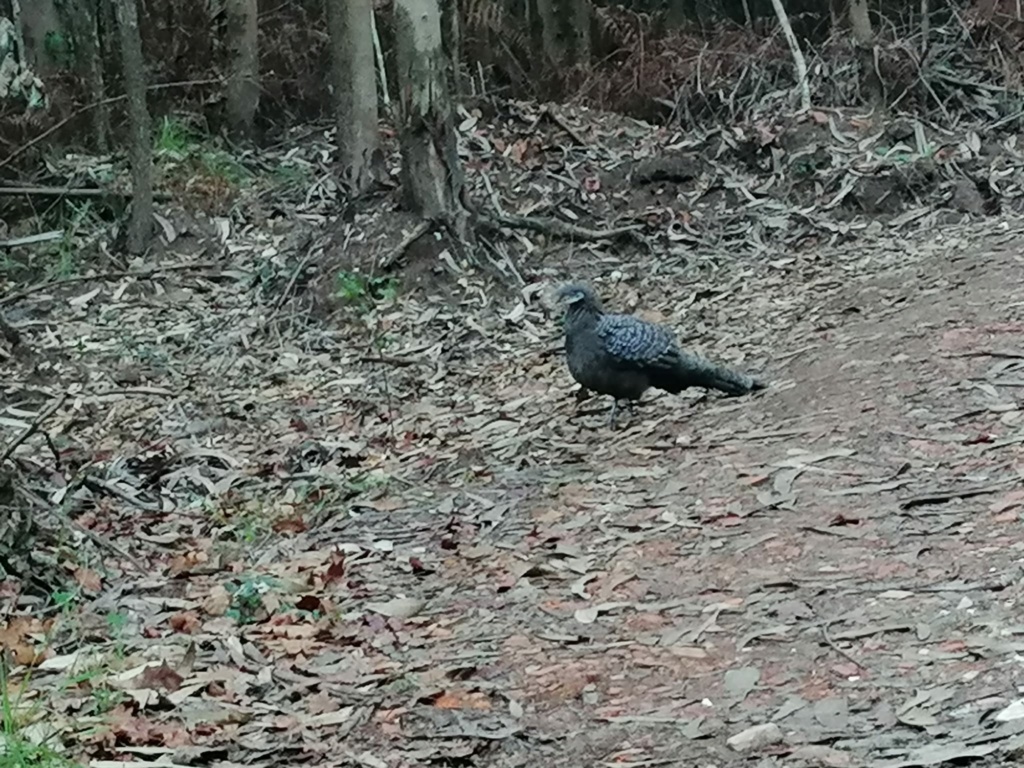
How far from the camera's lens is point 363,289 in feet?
33.0

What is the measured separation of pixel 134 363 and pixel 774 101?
6.58 m

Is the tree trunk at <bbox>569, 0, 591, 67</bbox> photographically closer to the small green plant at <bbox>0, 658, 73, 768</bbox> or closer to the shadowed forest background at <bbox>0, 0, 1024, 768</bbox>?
the shadowed forest background at <bbox>0, 0, 1024, 768</bbox>

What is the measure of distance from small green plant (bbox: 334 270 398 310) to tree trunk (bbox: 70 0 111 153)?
4325 millimetres

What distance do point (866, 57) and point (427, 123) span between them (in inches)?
188

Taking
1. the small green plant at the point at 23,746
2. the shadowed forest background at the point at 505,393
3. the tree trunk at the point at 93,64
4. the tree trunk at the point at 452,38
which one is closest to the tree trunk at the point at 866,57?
the shadowed forest background at the point at 505,393

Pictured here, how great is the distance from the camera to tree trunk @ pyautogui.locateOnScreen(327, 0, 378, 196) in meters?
11.6

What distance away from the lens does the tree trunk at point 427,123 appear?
32.3 feet

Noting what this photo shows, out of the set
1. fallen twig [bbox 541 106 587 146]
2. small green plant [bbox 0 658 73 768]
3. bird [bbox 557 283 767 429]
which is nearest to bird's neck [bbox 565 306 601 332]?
bird [bbox 557 283 767 429]

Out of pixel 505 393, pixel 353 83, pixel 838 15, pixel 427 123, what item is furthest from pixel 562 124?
pixel 505 393

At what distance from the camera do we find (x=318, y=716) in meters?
4.10

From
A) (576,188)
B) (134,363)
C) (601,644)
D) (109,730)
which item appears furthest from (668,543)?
(576,188)

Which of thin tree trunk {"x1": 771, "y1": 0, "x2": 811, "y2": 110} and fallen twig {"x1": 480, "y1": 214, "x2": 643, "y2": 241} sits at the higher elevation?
thin tree trunk {"x1": 771, "y1": 0, "x2": 811, "y2": 110}

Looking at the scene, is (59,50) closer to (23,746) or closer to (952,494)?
(952,494)

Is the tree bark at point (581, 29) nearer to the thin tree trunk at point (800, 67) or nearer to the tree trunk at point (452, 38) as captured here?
the tree trunk at point (452, 38)
